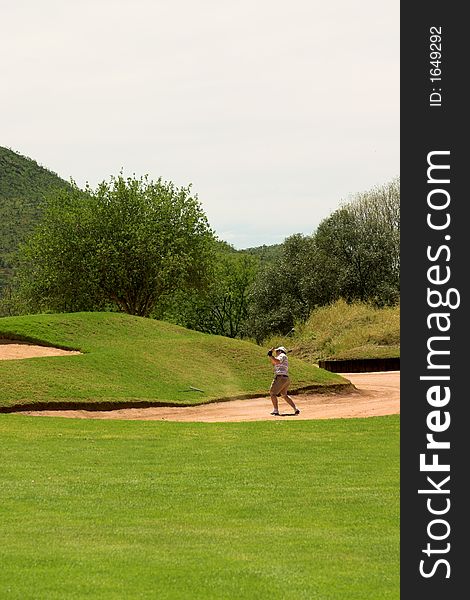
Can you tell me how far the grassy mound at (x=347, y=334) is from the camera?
45156mm

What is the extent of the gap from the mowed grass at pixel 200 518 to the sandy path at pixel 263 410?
630cm

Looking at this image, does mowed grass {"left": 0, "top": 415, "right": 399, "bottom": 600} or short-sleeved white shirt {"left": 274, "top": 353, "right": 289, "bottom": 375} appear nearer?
mowed grass {"left": 0, "top": 415, "right": 399, "bottom": 600}

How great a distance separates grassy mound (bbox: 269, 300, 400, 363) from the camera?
45156 millimetres

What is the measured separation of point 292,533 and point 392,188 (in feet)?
201

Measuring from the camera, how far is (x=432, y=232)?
24.2ft

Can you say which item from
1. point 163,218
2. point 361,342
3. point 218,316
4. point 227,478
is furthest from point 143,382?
point 218,316

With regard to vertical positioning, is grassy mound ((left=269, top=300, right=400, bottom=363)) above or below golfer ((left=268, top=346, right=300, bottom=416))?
above

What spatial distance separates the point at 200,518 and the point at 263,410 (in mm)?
16117

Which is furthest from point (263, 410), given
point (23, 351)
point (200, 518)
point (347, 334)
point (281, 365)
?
point (347, 334)

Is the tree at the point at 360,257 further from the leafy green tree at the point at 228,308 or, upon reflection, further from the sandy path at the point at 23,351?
the sandy path at the point at 23,351

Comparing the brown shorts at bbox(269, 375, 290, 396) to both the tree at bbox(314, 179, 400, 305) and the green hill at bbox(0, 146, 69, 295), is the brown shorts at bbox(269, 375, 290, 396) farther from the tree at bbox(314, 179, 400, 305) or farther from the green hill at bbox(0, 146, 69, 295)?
the green hill at bbox(0, 146, 69, 295)

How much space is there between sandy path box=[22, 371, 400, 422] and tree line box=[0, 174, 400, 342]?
938 inches

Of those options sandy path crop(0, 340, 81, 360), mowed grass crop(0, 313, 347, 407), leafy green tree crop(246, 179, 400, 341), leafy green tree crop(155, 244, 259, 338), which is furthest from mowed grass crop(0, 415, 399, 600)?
leafy green tree crop(155, 244, 259, 338)

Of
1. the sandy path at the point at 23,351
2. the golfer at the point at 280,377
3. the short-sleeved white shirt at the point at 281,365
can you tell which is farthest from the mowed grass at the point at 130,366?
the short-sleeved white shirt at the point at 281,365
